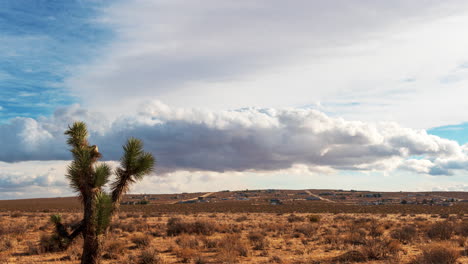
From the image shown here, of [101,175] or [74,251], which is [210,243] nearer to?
[74,251]

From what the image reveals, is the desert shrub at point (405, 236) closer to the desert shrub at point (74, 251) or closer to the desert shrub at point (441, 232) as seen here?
the desert shrub at point (441, 232)

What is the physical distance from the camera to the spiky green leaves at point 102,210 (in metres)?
12.7

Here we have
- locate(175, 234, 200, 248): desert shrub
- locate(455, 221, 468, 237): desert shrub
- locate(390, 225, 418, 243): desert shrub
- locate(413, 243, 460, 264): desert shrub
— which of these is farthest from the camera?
locate(455, 221, 468, 237): desert shrub

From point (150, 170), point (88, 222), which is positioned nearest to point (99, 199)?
point (88, 222)

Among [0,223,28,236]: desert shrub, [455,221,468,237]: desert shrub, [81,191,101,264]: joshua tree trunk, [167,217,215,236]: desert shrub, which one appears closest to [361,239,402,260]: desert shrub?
[455,221,468,237]: desert shrub

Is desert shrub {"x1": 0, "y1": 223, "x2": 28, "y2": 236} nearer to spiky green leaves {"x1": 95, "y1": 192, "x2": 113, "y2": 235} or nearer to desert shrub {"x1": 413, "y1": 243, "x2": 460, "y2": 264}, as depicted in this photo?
spiky green leaves {"x1": 95, "y1": 192, "x2": 113, "y2": 235}

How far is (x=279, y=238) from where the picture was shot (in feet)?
79.2

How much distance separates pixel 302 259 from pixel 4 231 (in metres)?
20.9

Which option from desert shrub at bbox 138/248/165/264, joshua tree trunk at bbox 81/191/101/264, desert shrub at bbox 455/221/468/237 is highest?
joshua tree trunk at bbox 81/191/101/264

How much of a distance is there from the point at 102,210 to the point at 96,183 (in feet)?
3.33

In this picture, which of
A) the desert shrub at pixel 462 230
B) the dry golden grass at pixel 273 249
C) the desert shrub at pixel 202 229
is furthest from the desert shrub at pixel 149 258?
the desert shrub at pixel 462 230

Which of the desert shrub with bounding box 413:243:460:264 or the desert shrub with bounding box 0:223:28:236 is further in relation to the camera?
the desert shrub with bounding box 0:223:28:236

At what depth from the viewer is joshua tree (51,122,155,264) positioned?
12883 mm

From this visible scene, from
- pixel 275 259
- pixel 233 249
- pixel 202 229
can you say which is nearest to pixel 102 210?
pixel 233 249
